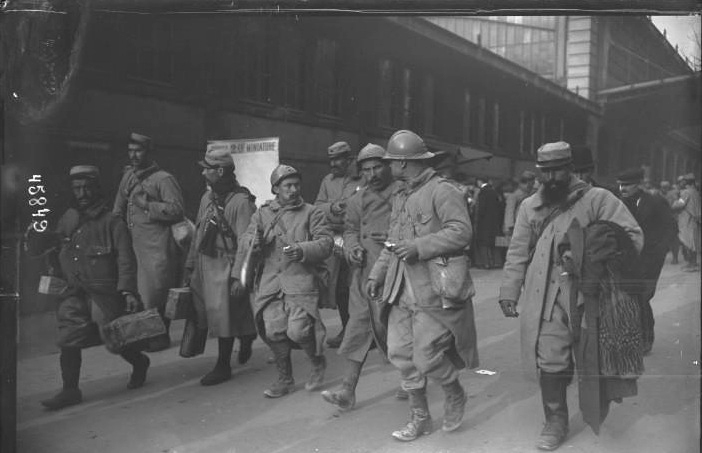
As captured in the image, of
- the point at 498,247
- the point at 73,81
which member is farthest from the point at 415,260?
the point at 73,81

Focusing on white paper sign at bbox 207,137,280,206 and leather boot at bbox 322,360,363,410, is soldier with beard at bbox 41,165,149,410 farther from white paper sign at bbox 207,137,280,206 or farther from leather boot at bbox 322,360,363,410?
leather boot at bbox 322,360,363,410

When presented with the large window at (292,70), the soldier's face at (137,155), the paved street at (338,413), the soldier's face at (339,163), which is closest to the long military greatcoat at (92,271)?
the paved street at (338,413)

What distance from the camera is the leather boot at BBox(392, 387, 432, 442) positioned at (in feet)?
15.5

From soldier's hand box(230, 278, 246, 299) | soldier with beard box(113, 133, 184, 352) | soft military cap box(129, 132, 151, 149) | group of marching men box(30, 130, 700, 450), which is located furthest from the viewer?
soldier's hand box(230, 278, 246, 299)

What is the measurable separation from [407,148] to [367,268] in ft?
3.90

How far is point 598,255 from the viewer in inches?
175

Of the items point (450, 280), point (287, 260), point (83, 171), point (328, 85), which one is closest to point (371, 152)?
point (328, 85)

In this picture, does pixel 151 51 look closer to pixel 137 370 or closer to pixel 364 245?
pixel 364 245

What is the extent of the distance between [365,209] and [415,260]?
3.49 feet

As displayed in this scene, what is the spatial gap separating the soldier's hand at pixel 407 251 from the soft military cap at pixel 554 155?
97cm

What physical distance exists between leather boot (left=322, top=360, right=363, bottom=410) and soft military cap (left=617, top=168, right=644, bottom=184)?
7.57ft

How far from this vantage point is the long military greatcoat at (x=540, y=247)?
4543 millimetres

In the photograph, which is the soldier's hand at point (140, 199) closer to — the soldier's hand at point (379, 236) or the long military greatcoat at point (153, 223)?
the long military greatcoat at point (153, 223)

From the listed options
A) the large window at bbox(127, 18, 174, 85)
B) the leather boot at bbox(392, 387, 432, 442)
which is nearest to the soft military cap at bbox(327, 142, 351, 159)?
the large window at bbox(127, 18, 174, 85)
